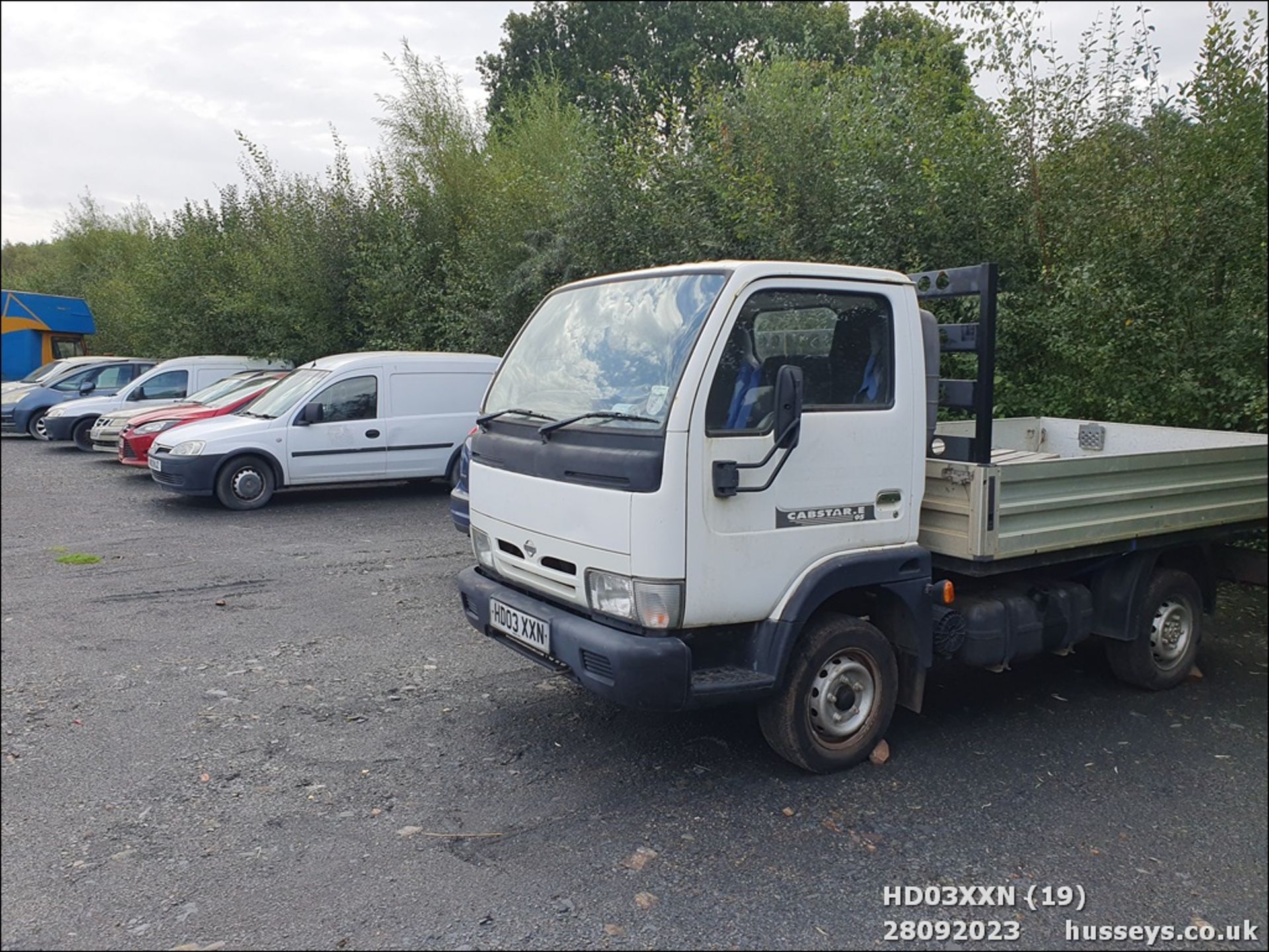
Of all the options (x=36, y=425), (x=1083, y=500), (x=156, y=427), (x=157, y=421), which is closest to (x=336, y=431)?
(x=156, y=427)

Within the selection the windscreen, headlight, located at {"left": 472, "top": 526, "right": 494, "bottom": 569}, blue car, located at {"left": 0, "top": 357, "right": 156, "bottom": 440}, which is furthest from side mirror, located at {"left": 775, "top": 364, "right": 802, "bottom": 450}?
blue car, located at {"left": 0, "top": 357, "right": 156, "bottom": 440}

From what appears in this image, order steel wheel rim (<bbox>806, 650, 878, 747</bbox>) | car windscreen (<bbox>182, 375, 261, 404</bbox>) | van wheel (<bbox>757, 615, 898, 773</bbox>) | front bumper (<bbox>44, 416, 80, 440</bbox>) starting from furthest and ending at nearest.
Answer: front bumper (<bbox>44, 416, 80, 440</bbox>) → car windscreen (<bbox>182, 375, 261, 404</bbox>) → steel wheel rim (<bbox>806, 650, 878, 747</bbox>) → van wheel (<bbox>757, 615, 898, 773</bbox>)

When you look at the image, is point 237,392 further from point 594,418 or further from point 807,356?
point 807,356

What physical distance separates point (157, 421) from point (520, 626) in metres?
11.3

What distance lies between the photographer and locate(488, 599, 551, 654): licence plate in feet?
14.7

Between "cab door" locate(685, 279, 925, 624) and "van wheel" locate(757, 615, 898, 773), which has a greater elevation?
"cab door" locate(685, 279, 925, 624)

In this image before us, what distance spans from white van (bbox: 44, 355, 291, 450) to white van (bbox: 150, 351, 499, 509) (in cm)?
571

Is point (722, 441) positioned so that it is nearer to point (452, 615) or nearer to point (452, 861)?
point (452, 861)

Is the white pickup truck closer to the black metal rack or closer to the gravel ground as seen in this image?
the black metal rack

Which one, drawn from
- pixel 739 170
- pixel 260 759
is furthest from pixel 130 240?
pixel 260 759

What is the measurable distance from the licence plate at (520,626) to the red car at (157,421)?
10145 millimetres

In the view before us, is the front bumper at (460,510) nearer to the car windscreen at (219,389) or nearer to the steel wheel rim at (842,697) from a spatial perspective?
the steel wheel rim at (842,697)

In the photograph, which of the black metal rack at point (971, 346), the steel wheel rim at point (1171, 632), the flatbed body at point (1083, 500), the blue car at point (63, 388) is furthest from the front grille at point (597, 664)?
the blue car at point (63, 388)

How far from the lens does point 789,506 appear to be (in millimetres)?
4309
